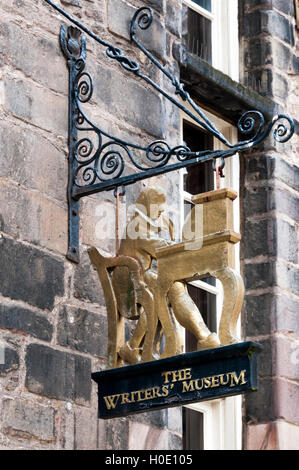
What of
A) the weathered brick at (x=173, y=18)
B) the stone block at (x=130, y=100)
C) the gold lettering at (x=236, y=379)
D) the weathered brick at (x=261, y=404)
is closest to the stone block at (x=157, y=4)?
the weathered brick at (x=173, y=18)

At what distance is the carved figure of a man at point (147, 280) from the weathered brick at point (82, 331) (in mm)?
365

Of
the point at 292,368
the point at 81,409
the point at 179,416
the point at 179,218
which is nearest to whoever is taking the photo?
the point at 81,409

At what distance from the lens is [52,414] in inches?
221

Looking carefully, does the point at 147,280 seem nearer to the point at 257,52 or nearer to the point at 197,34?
the point at 197,34

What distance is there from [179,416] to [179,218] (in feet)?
3.43

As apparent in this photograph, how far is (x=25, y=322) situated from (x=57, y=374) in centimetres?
28

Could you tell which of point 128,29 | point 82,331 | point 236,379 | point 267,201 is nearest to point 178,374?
point 236,379

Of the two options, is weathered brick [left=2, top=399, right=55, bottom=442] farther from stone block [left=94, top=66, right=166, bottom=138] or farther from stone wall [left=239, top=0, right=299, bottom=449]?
stone wall [left=239, top=0, right=299, bottom=449]

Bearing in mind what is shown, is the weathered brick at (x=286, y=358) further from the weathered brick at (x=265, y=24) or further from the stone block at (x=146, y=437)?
the weathered brick at (x=265, y=24)

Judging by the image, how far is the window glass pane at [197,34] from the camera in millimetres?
7848

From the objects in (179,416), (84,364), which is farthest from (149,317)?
(179,416)

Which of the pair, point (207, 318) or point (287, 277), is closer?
point (207, 318)

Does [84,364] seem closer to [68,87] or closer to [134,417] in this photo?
[134,417]

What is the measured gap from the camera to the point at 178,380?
5.09 m
